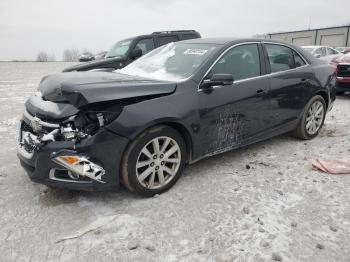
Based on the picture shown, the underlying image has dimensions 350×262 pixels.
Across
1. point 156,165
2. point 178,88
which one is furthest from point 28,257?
point 178,88

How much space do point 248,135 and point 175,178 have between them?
1208 millimetres

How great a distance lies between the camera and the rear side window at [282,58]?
173 inches

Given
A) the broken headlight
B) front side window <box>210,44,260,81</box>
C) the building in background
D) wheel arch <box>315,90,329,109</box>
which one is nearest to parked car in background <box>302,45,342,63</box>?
wheel arch <box>315,90,329,109</box>

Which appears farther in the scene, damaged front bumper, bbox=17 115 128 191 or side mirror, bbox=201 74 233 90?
side mirror, bbox=201 74 233 90

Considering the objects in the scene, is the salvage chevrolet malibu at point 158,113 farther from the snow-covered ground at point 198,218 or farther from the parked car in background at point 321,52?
the parked car in background at point 321,52

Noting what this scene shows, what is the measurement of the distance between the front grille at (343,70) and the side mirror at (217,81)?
6222 millimetres

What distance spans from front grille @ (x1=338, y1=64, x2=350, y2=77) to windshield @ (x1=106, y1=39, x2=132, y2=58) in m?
5.68

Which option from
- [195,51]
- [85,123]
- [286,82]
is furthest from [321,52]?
[85,123]

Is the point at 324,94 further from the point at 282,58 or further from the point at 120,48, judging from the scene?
the point at 120,48

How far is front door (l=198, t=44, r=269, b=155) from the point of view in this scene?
11.8 feet

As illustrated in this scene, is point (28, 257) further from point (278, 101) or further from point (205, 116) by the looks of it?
point (278, 101)

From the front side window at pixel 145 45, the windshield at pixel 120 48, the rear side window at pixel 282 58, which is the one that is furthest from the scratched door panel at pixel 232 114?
the windshield at pixel 120 48

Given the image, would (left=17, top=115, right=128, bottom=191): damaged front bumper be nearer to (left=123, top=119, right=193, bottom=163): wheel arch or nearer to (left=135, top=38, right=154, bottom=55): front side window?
(left=123, top=119, right=193, bottom=163): wheel arch

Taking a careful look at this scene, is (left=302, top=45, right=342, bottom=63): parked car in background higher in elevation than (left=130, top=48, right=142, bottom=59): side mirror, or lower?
lower
